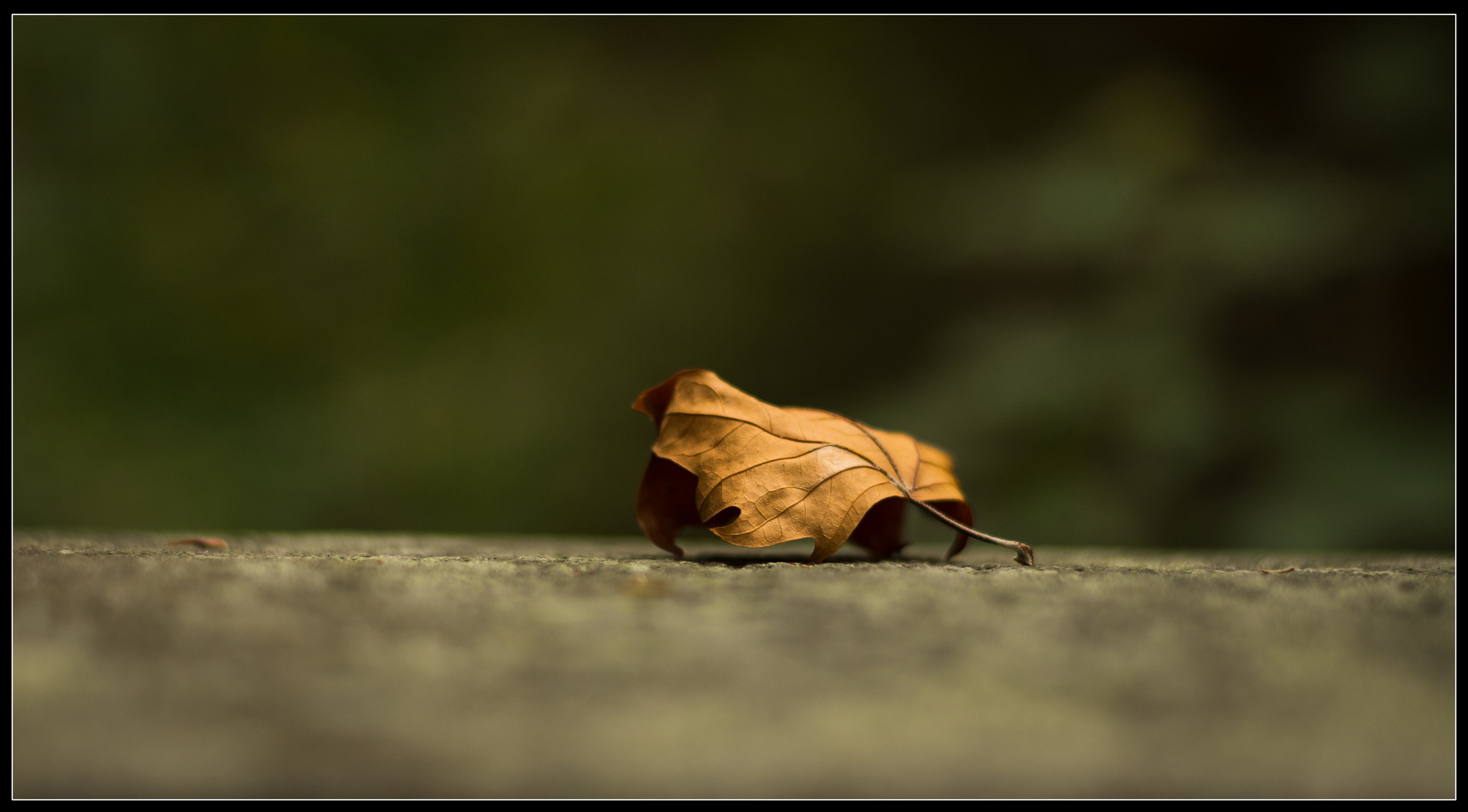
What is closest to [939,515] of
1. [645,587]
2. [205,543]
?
[645,587]

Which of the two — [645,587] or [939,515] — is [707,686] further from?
[939,515]

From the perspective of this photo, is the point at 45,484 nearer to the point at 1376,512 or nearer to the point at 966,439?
the point at 966,439

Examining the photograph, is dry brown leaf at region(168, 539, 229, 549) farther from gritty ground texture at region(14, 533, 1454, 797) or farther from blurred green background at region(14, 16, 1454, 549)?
blurred green background at region(14, 16, 1454, 549)

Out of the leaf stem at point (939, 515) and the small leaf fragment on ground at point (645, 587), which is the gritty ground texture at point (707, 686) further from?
the leaf stem at point (939, 515)

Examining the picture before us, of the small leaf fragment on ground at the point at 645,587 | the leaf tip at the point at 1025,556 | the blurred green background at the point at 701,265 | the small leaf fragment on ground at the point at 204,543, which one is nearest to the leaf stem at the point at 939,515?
the leaf tip at the point at 1025,556

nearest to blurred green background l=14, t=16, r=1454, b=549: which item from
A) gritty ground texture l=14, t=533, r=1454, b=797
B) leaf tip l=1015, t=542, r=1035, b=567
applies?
leaf tip l=1015, t=542, r=1035, b=567
